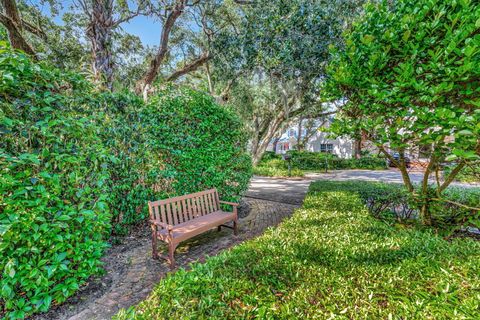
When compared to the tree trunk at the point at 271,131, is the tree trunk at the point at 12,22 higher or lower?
higher

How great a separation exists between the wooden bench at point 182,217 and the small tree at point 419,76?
9.78 feet

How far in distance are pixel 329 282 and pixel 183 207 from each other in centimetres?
304

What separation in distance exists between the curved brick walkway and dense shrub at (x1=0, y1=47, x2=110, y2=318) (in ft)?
0.95

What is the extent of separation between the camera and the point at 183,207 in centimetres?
398

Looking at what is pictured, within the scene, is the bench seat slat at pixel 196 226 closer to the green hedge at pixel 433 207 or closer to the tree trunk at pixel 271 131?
the green hedge at pixel 433 207

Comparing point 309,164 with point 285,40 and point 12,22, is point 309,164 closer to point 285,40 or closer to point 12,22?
point 285,40

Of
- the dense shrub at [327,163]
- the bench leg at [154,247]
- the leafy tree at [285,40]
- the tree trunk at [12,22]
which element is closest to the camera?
the bench leg at [154,247]

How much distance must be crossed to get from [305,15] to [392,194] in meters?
6.11

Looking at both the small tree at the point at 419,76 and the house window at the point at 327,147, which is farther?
the house window at the point at 327,147

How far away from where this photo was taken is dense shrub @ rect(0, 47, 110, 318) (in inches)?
78.0

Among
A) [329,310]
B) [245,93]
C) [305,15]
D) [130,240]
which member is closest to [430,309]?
[329,310]

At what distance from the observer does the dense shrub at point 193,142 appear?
4.46 metres

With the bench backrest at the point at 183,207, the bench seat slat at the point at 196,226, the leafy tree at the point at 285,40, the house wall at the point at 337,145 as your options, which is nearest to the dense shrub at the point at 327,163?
the house wall at the point at 337,145

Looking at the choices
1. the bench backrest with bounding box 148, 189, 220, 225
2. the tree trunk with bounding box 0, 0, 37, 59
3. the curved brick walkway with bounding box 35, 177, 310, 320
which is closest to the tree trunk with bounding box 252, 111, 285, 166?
the curved brick walkway with bounding box 35, 177, 310, 320
